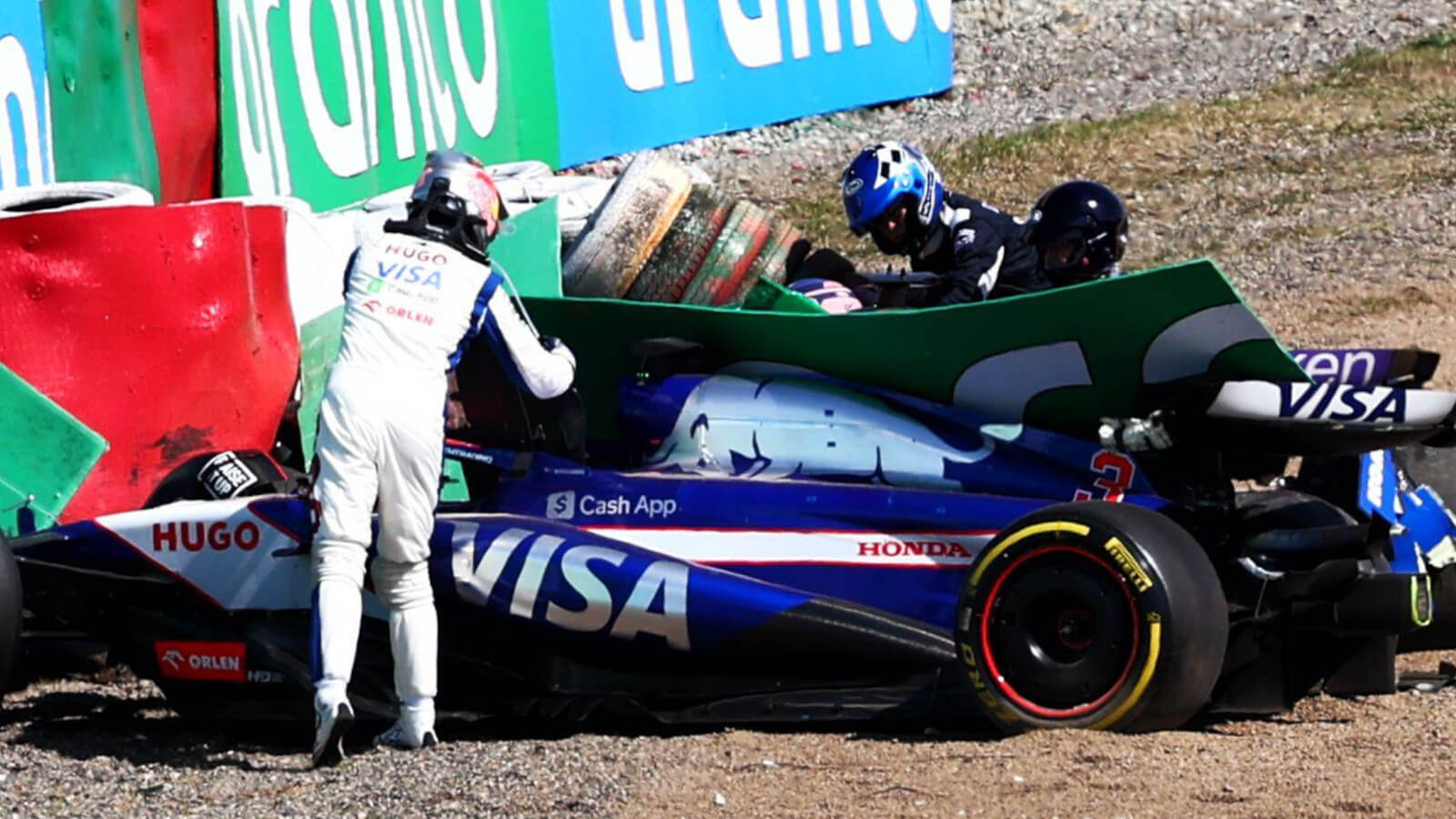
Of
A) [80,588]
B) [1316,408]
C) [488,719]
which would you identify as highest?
[1316,408]

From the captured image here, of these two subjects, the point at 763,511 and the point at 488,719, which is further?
the point at 488,719

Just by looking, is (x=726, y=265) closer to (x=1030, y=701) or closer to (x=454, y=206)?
Answer: (x=454, y=206)

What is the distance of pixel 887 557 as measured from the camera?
6430mm

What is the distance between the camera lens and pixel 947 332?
6.57 metres

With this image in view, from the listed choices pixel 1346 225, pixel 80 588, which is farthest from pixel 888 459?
pixel 1346 225

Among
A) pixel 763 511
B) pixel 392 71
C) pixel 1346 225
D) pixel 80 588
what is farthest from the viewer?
pixel 1346 225

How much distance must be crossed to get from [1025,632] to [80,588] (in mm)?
→ 2990

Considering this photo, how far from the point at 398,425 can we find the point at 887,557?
1.41 metres

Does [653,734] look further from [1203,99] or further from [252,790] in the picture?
[1203,99]

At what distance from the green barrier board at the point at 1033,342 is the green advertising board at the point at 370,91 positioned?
4.63m

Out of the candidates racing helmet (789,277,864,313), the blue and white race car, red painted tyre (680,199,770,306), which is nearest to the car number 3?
the blue and white race car

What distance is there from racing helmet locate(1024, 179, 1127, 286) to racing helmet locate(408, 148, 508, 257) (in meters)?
1.64

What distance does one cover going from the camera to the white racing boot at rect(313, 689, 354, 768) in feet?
20.1

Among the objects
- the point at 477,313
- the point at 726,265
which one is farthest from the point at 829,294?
the point at 477,313
